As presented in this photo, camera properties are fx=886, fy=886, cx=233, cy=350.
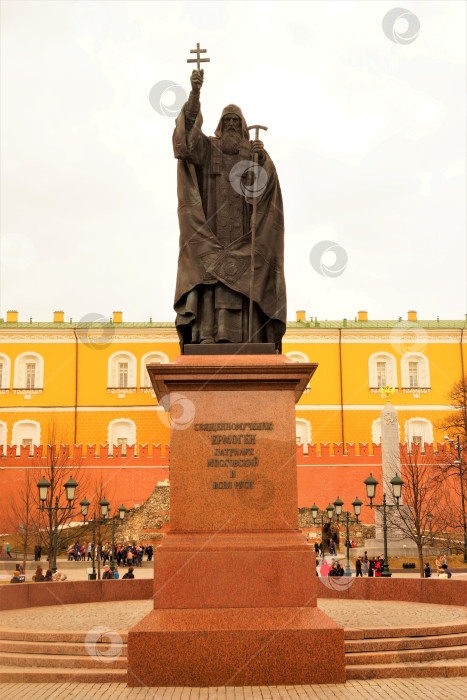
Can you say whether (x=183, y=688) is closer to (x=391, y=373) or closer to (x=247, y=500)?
(x=247, y=500)

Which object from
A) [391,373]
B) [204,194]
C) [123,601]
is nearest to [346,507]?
[391,373]

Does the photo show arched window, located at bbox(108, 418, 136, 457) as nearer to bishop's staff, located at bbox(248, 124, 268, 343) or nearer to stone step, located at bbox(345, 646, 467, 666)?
bishop's staff, located at bbox(248, 124, 268, 343)

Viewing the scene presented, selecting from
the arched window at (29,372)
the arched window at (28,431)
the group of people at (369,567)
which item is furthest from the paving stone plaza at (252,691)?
the arched window at (29,372)

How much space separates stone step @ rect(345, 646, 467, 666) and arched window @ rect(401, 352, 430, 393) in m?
47.5

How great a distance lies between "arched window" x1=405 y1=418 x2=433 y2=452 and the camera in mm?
52781

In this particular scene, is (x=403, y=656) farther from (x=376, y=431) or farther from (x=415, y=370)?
(x=415, y=370)

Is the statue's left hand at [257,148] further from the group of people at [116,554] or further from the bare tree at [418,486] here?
the bare tree at [418,486]

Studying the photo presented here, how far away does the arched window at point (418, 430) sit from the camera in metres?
52.8

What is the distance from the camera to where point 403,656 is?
7.30 m

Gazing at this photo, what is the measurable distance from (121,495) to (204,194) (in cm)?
3392

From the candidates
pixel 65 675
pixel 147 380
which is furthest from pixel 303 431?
pixel 65 675

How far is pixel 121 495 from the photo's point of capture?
42.0 m

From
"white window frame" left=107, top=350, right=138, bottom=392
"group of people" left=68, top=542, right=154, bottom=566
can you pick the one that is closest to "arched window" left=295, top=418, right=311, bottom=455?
"white window frame" left=107, top=350, right=138, bottom=392

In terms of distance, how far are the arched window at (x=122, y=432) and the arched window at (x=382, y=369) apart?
14.7 metres
